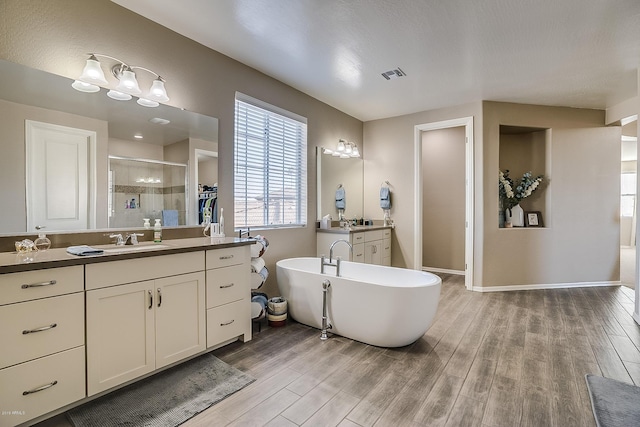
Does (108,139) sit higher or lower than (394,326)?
higher

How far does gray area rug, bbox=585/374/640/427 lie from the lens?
5.23 ft

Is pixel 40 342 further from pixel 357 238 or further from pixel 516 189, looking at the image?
pixel 516 189

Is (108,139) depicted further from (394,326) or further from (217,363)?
(394,326)

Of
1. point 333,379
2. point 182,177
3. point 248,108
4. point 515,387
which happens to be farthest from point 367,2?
point 515,387

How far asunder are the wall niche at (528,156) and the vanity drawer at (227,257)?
398 cm

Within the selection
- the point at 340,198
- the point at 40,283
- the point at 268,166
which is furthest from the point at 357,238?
the point at 40,283

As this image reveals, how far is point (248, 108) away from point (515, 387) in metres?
3.35

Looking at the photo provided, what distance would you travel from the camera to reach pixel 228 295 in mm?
2375

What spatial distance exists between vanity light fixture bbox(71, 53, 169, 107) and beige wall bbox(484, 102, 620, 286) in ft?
15.7

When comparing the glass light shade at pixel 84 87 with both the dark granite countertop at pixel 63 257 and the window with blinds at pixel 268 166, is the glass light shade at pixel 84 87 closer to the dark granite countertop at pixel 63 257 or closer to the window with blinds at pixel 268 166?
the dark granite countertop at pixel 63 257

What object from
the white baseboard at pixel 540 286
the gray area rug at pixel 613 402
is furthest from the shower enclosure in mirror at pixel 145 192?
the white baseboard at pixel 540 286

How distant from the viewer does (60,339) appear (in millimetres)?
1538

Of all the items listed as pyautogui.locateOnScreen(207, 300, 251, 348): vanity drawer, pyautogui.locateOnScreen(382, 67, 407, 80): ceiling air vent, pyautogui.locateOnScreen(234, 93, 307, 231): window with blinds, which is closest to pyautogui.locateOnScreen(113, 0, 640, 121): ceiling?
pyautogui.locateOnScreen(382, 67, 407, 80): ceiling air vent

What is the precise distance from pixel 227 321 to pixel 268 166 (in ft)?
5.97
